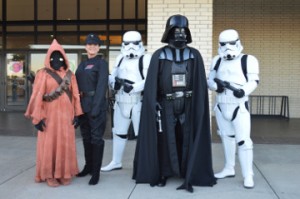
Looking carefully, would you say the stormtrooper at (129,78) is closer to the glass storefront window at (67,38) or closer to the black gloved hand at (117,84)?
the black gloved hand at (117,84)

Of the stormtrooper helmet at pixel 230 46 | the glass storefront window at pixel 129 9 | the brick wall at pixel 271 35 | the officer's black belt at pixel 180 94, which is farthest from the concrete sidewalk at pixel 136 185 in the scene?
the glass storefront window at pixel 129 9

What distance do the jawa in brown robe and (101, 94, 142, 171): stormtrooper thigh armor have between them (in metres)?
0.78

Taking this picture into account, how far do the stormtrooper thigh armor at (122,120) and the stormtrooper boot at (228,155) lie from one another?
4.15ft

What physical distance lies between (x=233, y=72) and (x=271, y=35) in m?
9.33

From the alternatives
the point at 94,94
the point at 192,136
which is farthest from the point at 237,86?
the point at 94,94

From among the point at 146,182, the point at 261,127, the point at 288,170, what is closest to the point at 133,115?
the point at 146,182

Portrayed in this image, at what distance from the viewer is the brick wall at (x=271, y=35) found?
13953 millimetres

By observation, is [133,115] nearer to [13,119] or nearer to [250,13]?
[13,119]

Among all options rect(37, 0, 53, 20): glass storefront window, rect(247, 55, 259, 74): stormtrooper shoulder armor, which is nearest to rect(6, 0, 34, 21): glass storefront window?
rect(37, 0, 53, 20): glass storefront window

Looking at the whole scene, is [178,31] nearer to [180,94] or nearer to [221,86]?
[180,94]

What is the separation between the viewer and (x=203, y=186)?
17.6 ft

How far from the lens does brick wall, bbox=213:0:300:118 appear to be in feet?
45.8

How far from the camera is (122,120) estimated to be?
6.07m

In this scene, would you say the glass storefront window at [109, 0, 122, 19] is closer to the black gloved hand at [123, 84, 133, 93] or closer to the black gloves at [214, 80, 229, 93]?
the black gloved hand at [123, 84, 133, 93]
